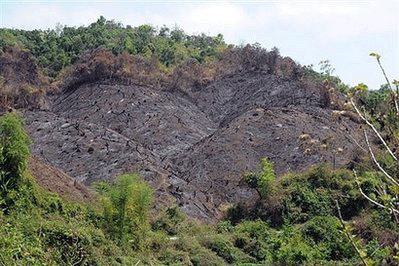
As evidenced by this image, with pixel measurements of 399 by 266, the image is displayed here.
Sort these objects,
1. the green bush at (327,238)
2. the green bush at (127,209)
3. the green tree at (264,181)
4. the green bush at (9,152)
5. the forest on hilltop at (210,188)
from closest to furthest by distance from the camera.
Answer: the forest on hilltop at (210,188) → the green bush at (9,152) → the green bush at (127,209) → the green bush at (327,238) → the green tree at (264,181)

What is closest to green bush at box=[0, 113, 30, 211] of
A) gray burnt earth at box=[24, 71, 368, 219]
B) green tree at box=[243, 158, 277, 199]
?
gray burnt earth at box=[24, 71, 368, 219]

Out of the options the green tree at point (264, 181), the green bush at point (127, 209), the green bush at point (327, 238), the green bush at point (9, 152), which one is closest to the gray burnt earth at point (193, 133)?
the green tree at point (264, 181)

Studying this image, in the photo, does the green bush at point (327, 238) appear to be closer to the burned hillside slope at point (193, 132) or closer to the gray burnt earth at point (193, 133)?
the gray burnt earth at point (193, 133)

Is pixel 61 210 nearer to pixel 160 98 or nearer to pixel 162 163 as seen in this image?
pixel 162 163

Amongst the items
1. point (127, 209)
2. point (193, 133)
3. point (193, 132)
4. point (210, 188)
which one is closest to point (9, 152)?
point (127, 209)

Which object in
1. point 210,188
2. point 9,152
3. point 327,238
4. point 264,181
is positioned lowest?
point 210,188

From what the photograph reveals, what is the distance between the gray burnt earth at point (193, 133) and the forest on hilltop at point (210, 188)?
12 centimetres

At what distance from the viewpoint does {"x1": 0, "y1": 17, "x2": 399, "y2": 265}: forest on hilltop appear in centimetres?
983

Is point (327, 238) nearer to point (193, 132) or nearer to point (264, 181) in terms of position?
point (264, 181)

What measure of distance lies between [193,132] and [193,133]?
19 centimetres

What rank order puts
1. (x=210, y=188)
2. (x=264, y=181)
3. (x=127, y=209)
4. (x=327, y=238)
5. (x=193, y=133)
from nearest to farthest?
(x=127, y=209) → (x=327, y=238) → (x=264, y=181) → (x=210, y=188) → (x=193, y=133)

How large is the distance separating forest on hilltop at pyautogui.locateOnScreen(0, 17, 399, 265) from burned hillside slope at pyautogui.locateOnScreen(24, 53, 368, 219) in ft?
0.39

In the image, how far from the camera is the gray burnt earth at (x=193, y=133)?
24236mm

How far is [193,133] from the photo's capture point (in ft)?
108
